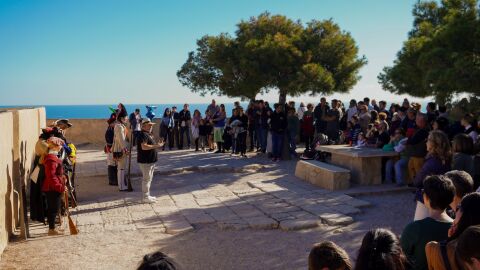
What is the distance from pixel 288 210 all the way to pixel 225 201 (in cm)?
159

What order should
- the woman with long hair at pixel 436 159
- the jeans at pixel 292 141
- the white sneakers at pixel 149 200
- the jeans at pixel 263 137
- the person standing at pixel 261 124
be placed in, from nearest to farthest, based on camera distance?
the woman with long hair at pixel 436 159 < the white sneakers at pixel 149 200 < the jeans at pixel 292 141 < the person standing at pixel 261 124 < the jeans at pixel 263 137

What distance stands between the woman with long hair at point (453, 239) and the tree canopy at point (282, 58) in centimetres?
1305

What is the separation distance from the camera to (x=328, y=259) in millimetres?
2363

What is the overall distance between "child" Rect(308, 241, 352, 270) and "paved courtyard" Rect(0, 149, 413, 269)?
3401mm

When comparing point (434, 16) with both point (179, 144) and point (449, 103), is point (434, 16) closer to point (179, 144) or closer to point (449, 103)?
point (449, 103)

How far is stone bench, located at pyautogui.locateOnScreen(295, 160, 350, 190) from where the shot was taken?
9680 mm

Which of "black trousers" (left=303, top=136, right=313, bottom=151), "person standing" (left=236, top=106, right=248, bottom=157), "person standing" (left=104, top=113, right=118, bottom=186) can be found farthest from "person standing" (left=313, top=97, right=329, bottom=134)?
"person standing" (left=104, top=113, right=118, bottom=186)

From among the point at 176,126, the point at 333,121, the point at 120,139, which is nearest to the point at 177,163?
the point at 120,139

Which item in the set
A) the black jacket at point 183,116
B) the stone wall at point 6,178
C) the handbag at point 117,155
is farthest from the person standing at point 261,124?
the stone wall at point 6,178

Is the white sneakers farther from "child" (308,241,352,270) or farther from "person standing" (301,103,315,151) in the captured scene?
"child" (308,241,352,270)

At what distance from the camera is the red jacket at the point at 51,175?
23.2 feet

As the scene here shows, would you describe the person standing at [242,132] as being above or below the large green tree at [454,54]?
below

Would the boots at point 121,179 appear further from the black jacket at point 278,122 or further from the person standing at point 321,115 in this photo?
the person standing at point 321,115


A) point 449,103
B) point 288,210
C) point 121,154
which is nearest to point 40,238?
point 121,154
